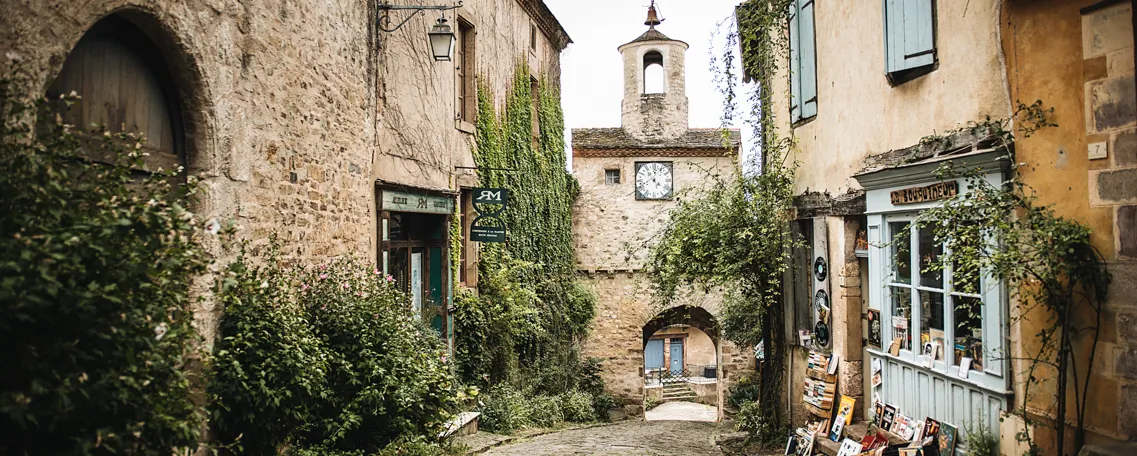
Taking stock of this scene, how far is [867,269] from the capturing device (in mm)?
7801

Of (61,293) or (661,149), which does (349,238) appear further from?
(661,149)

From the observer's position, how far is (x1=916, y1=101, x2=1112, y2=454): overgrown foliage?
4.55 metres

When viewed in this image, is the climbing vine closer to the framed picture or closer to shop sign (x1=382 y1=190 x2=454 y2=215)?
shop sign (x1=382 y1=190 x2=454 y2=215)

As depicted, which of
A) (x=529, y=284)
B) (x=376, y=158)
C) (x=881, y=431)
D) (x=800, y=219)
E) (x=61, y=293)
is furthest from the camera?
(x=529, y=284)

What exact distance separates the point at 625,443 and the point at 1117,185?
669 centimetres

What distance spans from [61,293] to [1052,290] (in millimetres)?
5110

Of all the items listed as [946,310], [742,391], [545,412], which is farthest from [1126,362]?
[742,391]

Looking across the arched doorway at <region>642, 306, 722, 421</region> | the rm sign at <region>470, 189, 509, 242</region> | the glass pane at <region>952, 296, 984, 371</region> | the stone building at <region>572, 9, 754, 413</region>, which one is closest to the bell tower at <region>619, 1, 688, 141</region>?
the stone building at <region>572, 9, 754, 413</region>

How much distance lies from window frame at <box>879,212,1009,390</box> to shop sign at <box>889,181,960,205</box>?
134 mm

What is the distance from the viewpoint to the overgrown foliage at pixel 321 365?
4.89 metres

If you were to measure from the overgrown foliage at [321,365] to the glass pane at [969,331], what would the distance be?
4.18 metres

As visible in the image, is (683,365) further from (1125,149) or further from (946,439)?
(1125,149)

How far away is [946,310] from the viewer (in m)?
6.02

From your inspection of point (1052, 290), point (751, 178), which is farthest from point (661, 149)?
point (1052, 290)
